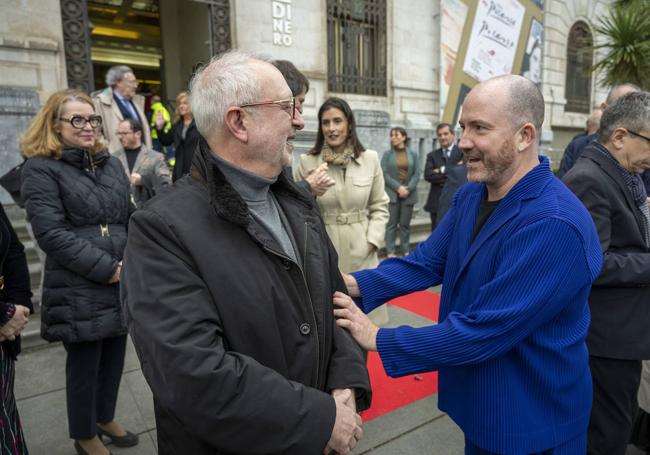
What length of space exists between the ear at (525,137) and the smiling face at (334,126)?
1605mm

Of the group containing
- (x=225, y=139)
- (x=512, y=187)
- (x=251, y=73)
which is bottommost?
(x=512, y=187)

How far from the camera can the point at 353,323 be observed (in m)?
1.62

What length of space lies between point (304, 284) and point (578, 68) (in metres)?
17.2

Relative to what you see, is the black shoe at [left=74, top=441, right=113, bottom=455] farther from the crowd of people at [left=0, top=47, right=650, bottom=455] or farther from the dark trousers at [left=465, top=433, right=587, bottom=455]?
the dark trousers at [left=465, top=433, right=587, bottom=455]

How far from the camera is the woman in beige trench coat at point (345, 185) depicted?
311 centimetres

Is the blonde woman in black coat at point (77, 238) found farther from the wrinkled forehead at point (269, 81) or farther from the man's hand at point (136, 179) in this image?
the man's hand at point (136, 179)

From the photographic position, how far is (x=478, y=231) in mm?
1749

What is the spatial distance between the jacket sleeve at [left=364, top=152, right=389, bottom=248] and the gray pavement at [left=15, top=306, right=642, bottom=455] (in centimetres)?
118

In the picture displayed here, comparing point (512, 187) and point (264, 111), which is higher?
point (264, 111)

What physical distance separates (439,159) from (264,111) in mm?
6143

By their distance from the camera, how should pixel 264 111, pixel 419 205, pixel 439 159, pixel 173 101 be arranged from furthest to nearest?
pixel 173 101
pixel 419 205
pixel 439 159
pixel 264 111

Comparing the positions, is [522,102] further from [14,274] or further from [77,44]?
[77,44]

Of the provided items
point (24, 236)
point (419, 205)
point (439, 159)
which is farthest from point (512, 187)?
point (419, 205)

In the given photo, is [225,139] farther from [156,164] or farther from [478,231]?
[156,164]
